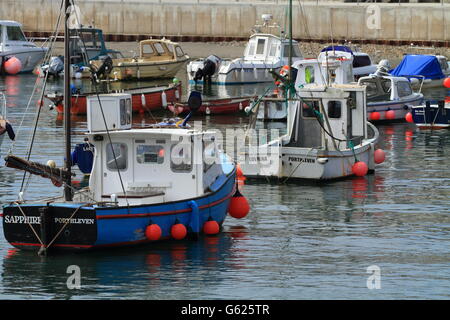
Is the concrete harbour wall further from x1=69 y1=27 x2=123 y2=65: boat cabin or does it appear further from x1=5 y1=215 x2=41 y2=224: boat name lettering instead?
x1=5 y1=215 x2=41 y2=224: boat name lettering

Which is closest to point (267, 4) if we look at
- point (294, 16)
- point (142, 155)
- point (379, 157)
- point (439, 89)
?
point (294, 16)

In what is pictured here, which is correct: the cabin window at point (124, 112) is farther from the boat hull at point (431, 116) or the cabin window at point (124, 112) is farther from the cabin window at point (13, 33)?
the cabin window at point (13, 33)

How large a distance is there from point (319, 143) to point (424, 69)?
27.9 metres

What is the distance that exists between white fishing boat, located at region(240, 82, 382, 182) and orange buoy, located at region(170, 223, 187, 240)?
8592 millimetres

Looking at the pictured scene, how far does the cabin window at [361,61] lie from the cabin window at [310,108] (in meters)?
28.7

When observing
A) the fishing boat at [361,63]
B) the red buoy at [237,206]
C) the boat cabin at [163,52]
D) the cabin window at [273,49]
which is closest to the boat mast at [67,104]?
the red buoy at [237,206]

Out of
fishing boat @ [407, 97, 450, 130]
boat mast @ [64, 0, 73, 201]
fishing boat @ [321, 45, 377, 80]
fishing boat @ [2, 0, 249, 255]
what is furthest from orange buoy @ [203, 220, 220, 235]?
fishing boat @ [321, 45, 377, 80]

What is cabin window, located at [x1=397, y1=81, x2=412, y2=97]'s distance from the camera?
1891 inches

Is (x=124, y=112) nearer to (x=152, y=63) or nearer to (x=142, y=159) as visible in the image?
(x=142, y=159)

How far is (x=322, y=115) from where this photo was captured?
107 feet

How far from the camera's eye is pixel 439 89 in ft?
200

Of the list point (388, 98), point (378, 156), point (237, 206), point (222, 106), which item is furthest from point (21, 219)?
point (388, 98)

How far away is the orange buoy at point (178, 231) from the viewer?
23562 mm
